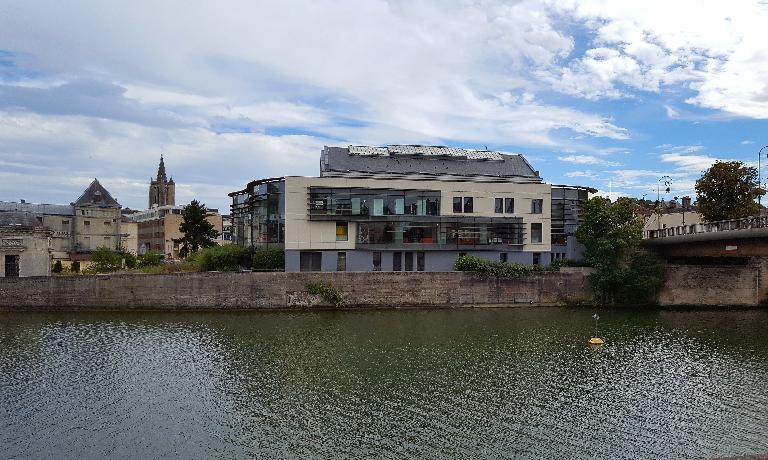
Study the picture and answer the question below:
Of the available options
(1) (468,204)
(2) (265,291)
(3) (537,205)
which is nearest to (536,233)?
(3) (537,205)

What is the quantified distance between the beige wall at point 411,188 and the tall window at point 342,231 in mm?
363

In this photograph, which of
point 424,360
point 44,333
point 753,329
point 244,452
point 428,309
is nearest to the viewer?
point 244,452

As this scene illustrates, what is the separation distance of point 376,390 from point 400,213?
38.8 m

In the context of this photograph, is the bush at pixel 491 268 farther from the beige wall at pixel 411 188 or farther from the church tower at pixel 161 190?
the church tower at pixel 161 190

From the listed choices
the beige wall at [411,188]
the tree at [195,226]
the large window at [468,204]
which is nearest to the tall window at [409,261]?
the beige wall at [411,188]

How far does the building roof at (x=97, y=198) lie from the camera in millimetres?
109250

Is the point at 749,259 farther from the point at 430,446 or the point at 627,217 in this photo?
the point at 430,446

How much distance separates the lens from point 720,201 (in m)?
75.6

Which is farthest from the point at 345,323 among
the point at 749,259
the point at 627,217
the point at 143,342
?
the point at 749,259

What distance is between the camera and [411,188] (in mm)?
69125

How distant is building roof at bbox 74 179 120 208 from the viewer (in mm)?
109250

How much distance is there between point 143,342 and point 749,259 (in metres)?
66.8

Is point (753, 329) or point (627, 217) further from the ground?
point (627, 217)

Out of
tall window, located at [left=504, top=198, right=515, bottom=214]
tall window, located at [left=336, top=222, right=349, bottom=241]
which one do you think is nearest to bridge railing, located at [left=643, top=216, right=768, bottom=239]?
tall window, located at [left=504, top=198, right=515, bottom=214]
